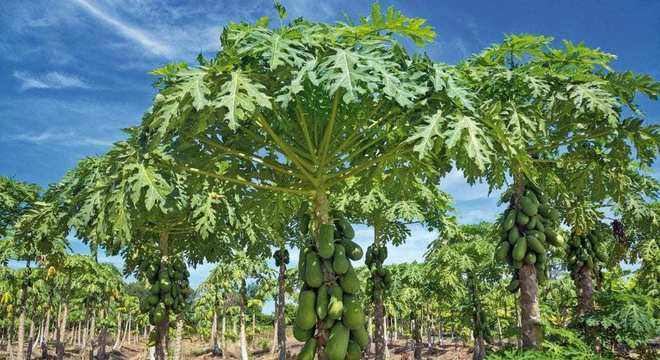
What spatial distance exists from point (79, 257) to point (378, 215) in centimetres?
1574

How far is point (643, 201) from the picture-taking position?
987 cm

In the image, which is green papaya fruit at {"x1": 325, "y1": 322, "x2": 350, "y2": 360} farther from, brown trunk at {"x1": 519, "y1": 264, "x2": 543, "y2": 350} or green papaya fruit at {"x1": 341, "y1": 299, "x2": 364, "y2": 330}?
brown trunk at {"x1": 519, "y1": 264, "x2": 543, "y2": 350}

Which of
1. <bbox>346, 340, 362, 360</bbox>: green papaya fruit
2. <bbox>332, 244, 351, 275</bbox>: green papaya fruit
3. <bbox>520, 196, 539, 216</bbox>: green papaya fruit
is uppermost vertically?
<bbox>520, 196, 539, 216</bbox>: green papaya fruit

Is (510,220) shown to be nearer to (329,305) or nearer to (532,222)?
(532,222)

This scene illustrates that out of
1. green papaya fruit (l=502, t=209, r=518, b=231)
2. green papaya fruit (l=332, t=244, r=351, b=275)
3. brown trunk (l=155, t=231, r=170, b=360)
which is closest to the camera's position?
green papaya fruit (l=332, t=244, r=351, b=275)

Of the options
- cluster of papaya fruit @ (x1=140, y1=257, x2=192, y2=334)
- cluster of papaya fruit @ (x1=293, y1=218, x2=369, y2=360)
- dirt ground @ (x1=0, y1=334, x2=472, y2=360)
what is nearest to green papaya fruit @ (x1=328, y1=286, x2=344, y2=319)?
cluster of papaya fruit @ (x1=293, y1=218, x2=369, y2=360)

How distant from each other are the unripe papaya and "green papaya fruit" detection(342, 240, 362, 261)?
0.54 meters

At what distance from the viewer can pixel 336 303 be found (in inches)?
201

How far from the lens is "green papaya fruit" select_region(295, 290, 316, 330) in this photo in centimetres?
508

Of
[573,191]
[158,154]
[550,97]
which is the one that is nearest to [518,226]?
[573,191]

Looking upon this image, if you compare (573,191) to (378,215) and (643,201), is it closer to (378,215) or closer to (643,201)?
(643,201)

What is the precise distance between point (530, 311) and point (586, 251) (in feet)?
13.0

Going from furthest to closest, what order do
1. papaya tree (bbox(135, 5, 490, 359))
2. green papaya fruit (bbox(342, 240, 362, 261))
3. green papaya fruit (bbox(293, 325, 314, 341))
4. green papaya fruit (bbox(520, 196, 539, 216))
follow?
green papaya fruit (bbox(520, 196, 539, 216)) < green papaya fruit (bbox(342, 240, 362, 261)) < green papaya fruit (bbox(293, 325, 314, 341)) < papaya tree (bbox(135, 5, 490, 359))

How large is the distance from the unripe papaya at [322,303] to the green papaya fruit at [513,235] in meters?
3.39
